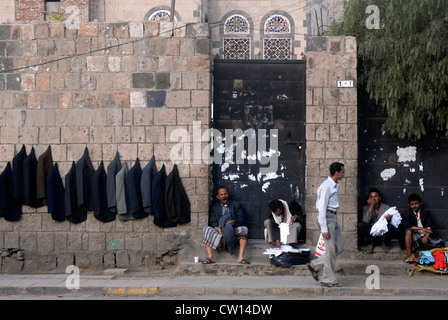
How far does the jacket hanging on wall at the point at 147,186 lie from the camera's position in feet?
37.3

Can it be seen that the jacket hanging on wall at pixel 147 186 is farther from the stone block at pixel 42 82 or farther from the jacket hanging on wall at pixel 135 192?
the stone block at pixel 42 82

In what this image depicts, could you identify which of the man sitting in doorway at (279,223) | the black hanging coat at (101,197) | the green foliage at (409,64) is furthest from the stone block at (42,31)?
the green foliage at (409,64)

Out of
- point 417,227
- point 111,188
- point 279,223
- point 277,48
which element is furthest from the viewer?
point 277,48

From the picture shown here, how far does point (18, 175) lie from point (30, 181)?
232mm

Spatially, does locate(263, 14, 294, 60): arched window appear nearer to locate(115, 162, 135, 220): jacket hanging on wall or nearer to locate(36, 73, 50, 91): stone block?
locate(36, 73, 50, 91): stone block

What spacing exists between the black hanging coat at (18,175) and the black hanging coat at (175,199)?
2.47 m

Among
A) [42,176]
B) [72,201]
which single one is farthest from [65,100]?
[72,201]

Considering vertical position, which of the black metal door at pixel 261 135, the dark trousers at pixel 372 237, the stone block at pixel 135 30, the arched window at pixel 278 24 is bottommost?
the dark trousers at pixel 372 237

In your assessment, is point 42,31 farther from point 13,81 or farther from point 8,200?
point 8,200

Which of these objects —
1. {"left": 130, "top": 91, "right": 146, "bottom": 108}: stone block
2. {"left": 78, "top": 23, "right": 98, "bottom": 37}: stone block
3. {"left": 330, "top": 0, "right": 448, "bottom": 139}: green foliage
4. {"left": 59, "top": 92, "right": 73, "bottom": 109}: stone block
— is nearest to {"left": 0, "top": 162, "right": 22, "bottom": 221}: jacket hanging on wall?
{"left": 59, "top": 92, "right": 73, "bottom": 109}: stone block

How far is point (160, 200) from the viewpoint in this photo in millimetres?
11422

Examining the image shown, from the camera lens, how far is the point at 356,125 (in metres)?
11.4
